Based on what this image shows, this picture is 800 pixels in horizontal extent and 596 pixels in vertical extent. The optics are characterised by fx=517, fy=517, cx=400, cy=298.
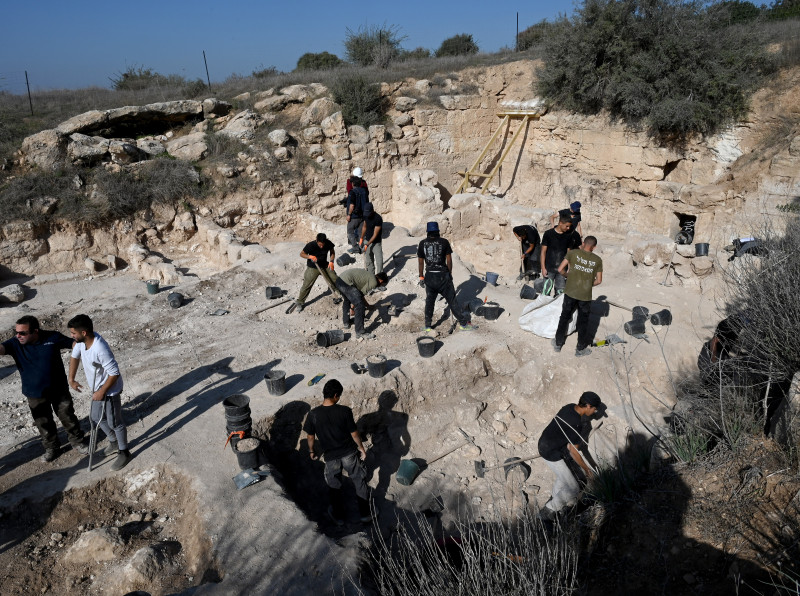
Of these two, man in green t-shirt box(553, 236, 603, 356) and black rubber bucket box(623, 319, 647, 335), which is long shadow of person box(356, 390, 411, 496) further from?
black rubber bucket box(623, 319, 647, 335)

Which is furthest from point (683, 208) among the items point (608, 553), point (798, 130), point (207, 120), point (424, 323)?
point (207, 120)

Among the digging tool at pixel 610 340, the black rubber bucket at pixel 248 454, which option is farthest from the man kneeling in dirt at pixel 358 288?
the digging tool at pixel 610 340

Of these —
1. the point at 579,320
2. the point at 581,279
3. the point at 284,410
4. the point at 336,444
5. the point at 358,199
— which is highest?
the point at 358,199

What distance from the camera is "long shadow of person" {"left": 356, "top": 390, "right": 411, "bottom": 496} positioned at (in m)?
7.04

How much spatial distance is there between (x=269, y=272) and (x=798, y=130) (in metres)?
12.5

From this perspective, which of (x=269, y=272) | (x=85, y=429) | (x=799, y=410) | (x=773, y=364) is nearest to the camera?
(x=799, y=410)

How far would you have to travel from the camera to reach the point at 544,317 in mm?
8305

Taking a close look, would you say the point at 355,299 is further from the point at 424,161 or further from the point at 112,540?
the point at 424,161

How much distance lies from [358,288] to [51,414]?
4355 mm

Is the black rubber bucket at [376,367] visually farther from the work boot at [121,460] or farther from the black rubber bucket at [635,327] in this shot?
the black rubber bucket at [635,327]

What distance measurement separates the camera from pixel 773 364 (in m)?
5.05

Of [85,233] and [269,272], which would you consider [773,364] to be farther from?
[85,233]

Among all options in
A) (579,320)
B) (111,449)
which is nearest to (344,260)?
(579,320)

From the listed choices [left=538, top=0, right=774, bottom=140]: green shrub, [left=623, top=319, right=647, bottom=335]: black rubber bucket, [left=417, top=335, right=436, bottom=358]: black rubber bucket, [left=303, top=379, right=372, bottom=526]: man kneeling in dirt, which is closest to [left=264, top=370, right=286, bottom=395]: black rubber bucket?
[left=303, top=379, right=372, bottom=526]: man kneeling in dirt
